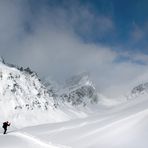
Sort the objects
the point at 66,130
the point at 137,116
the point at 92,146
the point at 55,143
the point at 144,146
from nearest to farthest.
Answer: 1. the point at 144,146
2. the point at 92,146
3. the point at 55,143
4. the point at 137,116
5. the point at 66,130

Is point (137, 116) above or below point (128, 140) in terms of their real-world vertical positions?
above

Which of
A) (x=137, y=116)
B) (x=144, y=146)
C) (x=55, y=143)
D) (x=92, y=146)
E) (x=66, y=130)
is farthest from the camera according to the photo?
(x=66, y=130)

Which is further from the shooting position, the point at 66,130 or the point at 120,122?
the point at 66,130

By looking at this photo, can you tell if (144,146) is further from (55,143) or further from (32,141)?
(32,141)

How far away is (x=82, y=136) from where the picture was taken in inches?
1145

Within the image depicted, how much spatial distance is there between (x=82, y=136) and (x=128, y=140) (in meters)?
4.79

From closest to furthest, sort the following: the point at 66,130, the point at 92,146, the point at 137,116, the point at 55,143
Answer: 1. the point at 92,146
2. the point at 55,143
3. the point at 137,116
4. the point at 66,130

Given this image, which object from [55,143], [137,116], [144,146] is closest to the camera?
[144,146]

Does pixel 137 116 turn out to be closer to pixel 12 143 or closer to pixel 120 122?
pixel 120 122

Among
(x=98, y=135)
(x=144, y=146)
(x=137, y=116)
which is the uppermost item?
(x=137, y=116)

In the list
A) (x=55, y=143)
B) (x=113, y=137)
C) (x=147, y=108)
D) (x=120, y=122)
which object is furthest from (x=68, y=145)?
(x=147, y=108)

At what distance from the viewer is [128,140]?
84.0 ft

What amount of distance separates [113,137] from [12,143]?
8383 millimetres

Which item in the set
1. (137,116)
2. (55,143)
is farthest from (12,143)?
(137,116)
